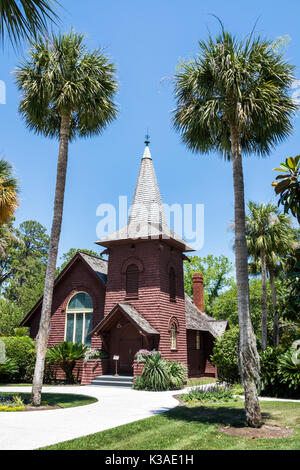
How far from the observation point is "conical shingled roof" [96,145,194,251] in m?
22.4

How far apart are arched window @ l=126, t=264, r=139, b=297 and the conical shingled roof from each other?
70.3 inches

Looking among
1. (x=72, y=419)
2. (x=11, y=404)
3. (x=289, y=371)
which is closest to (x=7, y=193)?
(x=11, y=404)

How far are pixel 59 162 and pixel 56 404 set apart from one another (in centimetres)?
823

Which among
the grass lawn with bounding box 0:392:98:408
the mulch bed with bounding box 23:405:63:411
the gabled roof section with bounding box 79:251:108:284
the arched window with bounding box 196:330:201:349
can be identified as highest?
the gabled roof section with bounding box 79:251:108:284

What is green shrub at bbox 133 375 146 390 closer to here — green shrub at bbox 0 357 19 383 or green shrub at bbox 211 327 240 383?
green shrub at bbox 211 327 240 383

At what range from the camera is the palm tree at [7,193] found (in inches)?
563

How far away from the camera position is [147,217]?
77.2 feet

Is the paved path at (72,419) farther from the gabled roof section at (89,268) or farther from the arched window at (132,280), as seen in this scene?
the gabled roof section at (89,268)

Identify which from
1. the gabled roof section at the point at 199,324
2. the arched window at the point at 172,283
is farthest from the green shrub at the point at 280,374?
the gabled roof section at the point at 199,324

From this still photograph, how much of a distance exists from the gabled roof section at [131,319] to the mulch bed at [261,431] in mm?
11016

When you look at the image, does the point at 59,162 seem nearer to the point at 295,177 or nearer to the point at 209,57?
the point at 209,57

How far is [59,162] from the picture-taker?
14117 millimetres

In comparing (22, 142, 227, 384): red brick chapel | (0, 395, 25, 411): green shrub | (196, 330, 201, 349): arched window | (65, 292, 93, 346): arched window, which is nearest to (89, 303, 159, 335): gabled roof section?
(22, 142, 227, 384): red brick chapel
